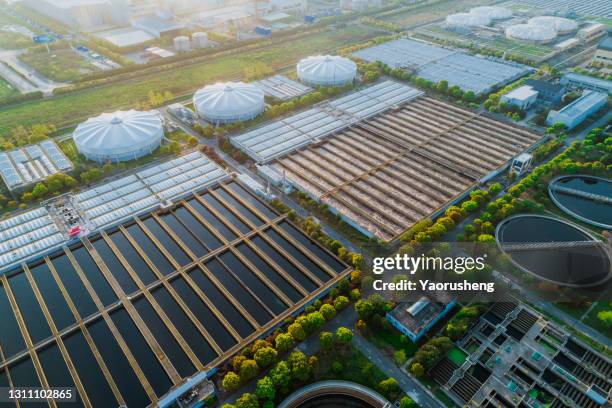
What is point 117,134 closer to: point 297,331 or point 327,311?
point 297,331

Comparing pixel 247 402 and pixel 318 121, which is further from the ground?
pixel 318 121

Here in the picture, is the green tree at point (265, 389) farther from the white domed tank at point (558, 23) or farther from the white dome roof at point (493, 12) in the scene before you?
the white dome roof at point (493, 12)


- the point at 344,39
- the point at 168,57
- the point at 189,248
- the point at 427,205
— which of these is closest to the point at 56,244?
the point at 189,248

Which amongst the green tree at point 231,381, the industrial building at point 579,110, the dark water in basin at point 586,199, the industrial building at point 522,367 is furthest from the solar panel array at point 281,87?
the green tree at point 231,381

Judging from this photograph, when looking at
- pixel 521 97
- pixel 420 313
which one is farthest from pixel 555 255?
pixel 521 97

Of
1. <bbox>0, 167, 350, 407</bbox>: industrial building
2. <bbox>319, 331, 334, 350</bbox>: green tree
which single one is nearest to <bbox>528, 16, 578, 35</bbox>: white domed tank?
<bbox>0, 167, 350, 407</bbox>: industrial building

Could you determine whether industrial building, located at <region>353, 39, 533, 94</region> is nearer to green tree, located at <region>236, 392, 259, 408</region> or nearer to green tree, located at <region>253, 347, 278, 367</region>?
green tree, located at <region>253, 347, 278, 367</region>
